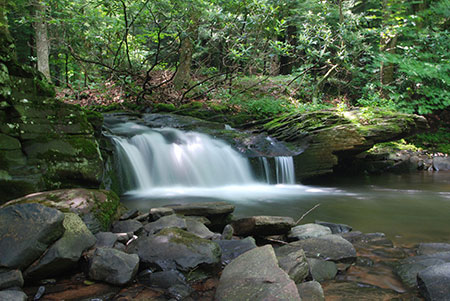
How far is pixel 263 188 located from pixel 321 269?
5.70 metres

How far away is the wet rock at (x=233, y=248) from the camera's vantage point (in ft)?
10.8

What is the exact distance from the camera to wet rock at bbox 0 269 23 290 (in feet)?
7.93

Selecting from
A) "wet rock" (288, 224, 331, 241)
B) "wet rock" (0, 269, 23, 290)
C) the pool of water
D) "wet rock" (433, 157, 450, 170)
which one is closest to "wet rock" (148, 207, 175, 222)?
"wet rock" (288, 224, 331, 241)

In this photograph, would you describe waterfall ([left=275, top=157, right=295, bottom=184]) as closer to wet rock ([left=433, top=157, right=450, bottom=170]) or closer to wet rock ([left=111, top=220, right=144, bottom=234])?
wet rock ([left=111, top=220, right=144, bottom=234])

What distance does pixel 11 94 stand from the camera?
15.4 ft

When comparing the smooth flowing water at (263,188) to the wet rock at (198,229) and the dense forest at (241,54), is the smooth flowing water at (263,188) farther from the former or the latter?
the dense forest at (241,54)

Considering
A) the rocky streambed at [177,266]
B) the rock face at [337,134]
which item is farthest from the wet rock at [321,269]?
the rock face at [337,134]

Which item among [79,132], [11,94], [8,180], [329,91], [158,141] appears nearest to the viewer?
[8,180]

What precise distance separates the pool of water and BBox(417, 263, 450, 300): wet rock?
65.1 inches

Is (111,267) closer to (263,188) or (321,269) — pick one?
(321,269)

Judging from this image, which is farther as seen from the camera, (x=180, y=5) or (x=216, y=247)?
(x=180, y=5)

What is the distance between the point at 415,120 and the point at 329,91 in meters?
7.78

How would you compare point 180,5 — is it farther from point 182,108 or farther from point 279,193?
point 279,193

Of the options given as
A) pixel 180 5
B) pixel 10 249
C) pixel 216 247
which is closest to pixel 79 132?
pixel 10 249
